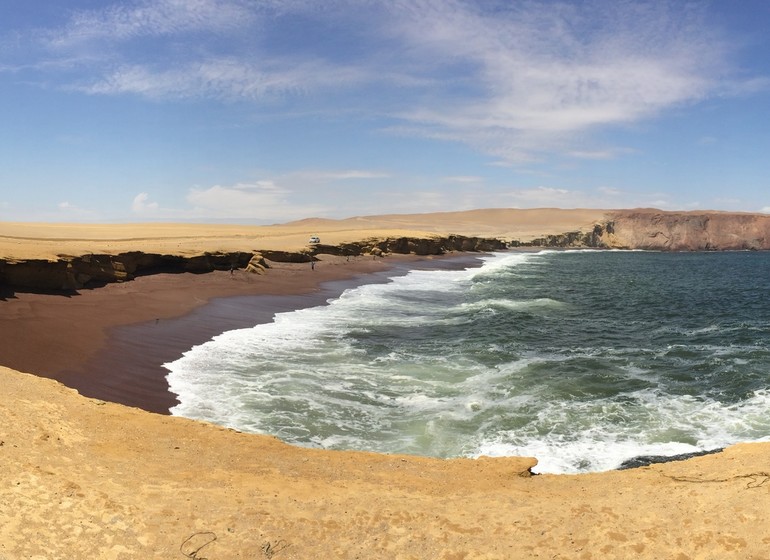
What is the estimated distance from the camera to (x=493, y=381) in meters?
15.9

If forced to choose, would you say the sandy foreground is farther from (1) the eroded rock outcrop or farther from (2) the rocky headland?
(2) the rocky headland

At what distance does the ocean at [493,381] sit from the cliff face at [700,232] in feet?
358

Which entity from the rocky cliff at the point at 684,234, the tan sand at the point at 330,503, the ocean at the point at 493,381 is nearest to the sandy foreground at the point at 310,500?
the tan sand at the point at 330,503

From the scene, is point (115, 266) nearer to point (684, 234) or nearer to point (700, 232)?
point (684, 234)

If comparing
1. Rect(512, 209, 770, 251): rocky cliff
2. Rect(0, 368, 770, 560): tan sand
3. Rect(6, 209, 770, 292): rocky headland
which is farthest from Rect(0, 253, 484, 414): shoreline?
Rect(512, 209, 770, 251): rocky cliff

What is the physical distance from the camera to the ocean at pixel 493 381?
11617 mm

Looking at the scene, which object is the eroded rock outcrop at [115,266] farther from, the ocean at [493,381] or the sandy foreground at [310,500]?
the sandy foreground at [310,500]

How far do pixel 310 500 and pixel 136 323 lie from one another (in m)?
15.9

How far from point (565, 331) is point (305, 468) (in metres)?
18.3

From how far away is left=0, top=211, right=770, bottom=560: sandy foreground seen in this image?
19.4ft

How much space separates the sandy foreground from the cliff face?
441ft

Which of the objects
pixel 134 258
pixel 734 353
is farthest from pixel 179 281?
pixel 734 353

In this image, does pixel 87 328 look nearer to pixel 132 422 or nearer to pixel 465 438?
pixel 132 422

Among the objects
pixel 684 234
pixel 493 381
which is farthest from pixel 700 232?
pixel 493 381
